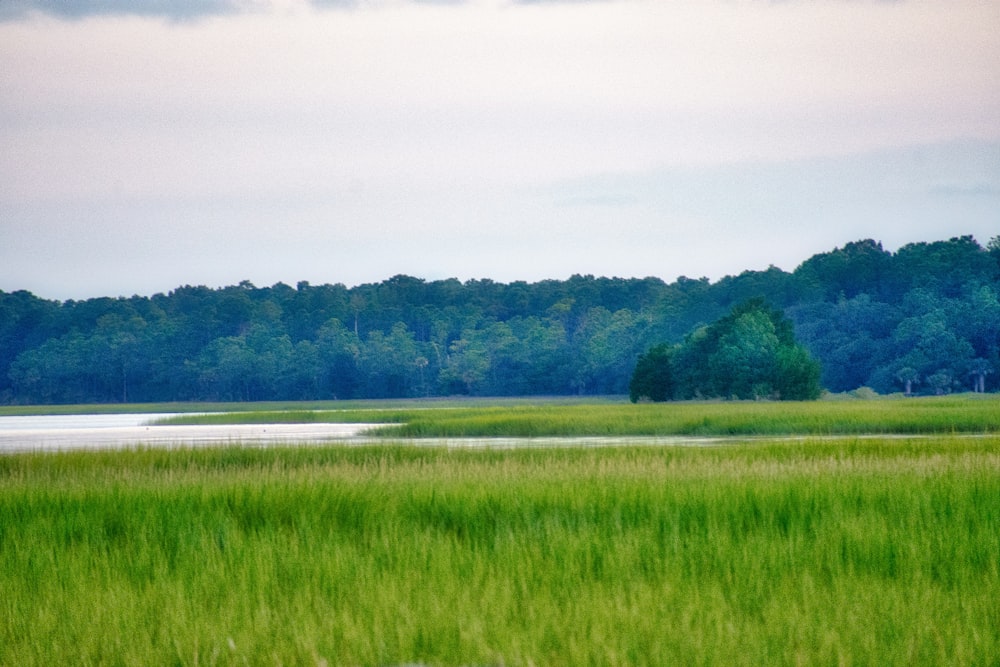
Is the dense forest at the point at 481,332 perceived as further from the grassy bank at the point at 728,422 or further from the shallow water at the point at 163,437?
the shallow water at the point at 163,437

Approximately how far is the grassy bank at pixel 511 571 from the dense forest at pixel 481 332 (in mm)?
85795

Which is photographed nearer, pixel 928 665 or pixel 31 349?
pixel 928 665

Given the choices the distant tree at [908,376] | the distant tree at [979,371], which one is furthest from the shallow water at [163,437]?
the distant tree at [979,371]

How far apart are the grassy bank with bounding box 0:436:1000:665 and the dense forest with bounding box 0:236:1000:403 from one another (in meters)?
85.8

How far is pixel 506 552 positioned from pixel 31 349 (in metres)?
139

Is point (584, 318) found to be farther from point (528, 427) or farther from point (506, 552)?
point (506, 552)

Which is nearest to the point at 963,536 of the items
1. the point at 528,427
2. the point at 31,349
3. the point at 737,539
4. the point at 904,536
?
the point at 904,536

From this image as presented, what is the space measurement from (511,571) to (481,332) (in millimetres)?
138567

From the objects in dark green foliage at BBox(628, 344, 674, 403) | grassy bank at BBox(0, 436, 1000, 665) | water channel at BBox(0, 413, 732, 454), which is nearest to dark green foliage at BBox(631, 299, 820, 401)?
dark green foliage at BBox(628, 344, 674, 403)

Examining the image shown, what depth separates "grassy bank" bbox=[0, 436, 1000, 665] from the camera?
777 centimetres

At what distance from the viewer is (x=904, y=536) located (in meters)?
11.2

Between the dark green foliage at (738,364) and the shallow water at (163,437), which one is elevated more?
the dark green foliage at (738,364)

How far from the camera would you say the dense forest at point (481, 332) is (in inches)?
4082

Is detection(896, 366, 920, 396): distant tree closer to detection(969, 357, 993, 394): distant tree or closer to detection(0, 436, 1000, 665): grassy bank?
detection(969, 357, 993, 394): distant tree
